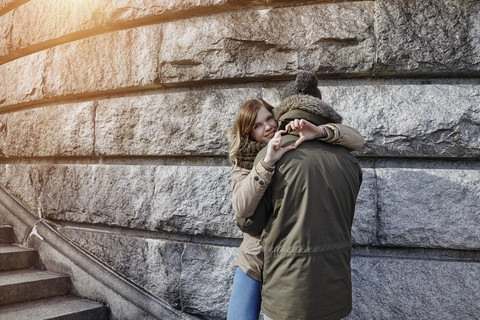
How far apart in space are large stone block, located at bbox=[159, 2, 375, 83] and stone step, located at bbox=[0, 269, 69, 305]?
2346 millimetres

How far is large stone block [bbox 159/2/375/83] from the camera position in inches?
115

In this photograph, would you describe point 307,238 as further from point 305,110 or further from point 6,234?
point 6,234

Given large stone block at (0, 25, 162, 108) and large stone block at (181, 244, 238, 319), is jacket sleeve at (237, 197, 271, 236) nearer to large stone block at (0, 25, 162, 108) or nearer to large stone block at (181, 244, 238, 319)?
large stone block at (181, 244, 238, 319)

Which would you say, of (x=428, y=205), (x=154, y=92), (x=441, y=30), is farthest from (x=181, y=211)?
(x=441, y=30)

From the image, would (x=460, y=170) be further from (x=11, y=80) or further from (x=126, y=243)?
(x=11, y=80)

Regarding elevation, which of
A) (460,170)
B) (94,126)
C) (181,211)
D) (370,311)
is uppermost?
(94,126)

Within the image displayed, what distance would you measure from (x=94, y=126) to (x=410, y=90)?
2.96 meters

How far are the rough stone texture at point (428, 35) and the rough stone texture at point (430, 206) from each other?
30.8 inches

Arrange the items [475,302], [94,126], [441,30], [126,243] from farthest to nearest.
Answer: [94,126], [126,243], [441,30], [475,302]

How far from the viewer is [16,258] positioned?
156 inches

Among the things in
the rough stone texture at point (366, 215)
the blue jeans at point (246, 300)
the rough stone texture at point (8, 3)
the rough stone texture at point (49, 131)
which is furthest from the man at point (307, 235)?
the rough stone texture at point (8, 3)

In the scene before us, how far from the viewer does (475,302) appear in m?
2.56

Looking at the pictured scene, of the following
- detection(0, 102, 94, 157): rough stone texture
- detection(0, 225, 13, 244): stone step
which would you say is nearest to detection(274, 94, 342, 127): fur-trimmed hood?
detection(0, 102, 94, 157): rough stone texture

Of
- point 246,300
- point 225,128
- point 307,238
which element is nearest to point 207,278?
point 246,300
